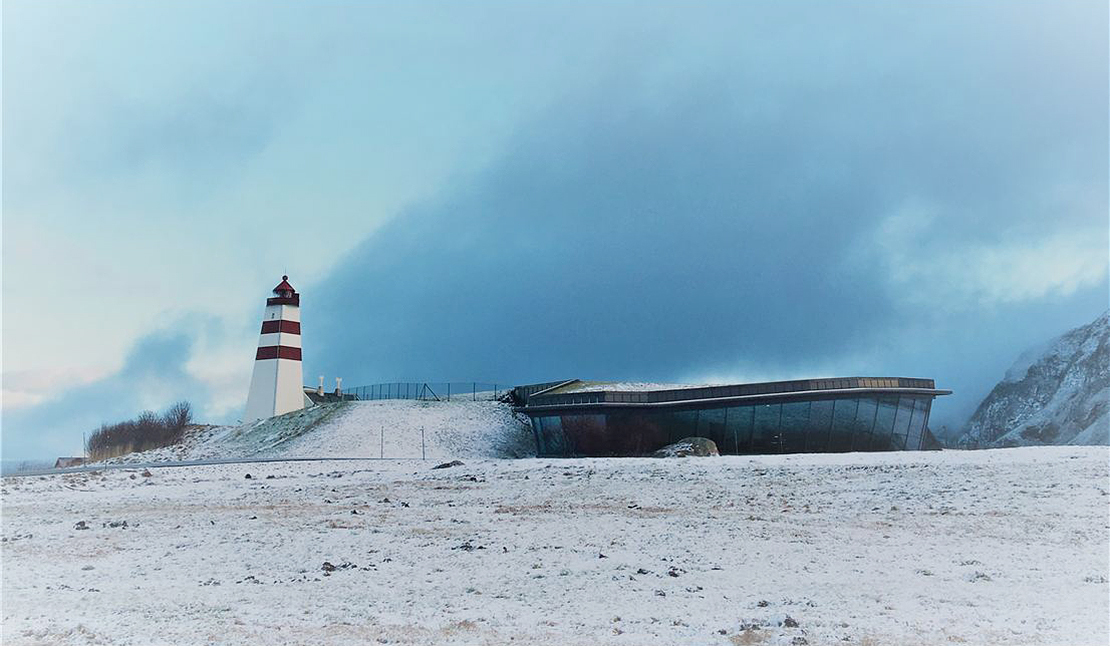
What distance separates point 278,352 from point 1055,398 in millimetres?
45220

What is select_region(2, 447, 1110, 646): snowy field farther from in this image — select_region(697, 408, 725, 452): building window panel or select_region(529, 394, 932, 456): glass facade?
select_region(697, 408, 725, 452): building window panel

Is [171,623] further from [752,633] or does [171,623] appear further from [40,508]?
[40,508]

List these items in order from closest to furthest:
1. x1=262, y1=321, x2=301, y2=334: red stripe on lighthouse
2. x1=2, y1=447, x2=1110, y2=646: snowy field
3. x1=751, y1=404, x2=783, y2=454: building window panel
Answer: x1=2, y1=447, x2=1110, y2=646: snowy field → x1=751, y1=404, x2=783, y2=454: building window panel → x1=262, y1=321, x2=301, y2=334: red stripe on lighthouse

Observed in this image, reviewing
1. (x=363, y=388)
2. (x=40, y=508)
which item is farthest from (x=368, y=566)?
(x=363, y=388)

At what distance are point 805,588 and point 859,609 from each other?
1.21 meters

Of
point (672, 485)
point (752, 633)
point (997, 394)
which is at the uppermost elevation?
point (997, 394)

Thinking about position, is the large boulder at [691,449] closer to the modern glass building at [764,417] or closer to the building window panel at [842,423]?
the modern glass building at [764,417]

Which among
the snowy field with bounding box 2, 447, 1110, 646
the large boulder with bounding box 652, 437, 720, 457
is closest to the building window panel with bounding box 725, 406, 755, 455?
the large boulder with bounding box 652, 437, 720, 457

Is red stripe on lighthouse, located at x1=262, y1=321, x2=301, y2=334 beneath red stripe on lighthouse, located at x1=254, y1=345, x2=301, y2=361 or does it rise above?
above

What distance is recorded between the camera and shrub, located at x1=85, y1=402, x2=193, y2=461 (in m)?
66.1

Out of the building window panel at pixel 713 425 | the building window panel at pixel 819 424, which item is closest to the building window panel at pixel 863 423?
the building window panel at pixel 819 424

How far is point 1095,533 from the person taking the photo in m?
15.6

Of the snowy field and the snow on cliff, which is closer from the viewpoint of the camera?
the snowy field

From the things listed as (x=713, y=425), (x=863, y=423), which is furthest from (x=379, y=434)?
(x=863, y=423)
